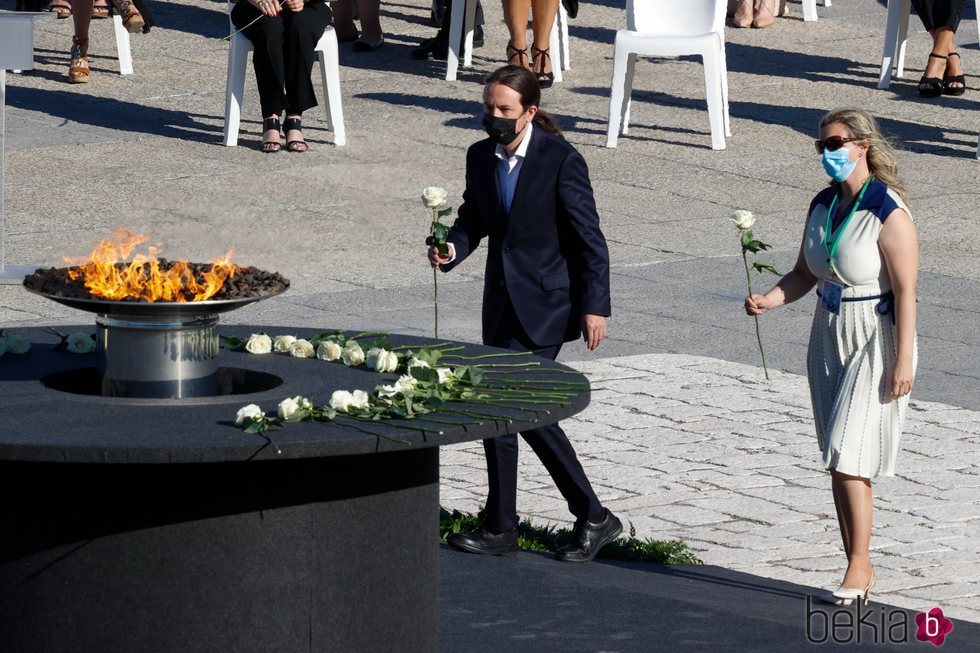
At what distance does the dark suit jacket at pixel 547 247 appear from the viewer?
20.0 ft

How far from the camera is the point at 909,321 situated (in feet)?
18.2

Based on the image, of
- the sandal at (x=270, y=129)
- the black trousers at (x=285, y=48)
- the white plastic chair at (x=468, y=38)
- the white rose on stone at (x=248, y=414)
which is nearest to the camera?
the white rose on stone at (x=248, y=414)

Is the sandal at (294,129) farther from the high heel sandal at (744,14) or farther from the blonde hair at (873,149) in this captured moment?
the blonde hair at (873,149)

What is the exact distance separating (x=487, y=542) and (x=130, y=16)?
29.1ft

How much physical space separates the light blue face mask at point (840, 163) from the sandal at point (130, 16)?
364 inches

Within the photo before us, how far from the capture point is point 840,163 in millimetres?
5668

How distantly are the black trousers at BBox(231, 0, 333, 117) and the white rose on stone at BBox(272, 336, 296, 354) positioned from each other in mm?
7484

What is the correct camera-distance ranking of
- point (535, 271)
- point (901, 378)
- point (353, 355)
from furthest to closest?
1. point (535, 271)
2. point (901, 378)
3. point (353, 355)

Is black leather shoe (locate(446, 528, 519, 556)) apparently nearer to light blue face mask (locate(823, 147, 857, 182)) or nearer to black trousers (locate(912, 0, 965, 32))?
light blue face mask (locate(823, 147, 857, 182))

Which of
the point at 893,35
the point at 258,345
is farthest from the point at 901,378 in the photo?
the point at 893,35

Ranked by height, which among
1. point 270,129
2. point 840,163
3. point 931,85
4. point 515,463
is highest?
point 931,85

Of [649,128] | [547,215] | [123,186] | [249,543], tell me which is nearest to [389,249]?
[123,186]

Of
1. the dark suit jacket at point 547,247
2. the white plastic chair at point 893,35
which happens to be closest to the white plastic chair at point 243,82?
the white plastic chair at point 893,35

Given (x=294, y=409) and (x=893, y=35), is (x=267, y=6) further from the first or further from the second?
(x=294, y=409)
